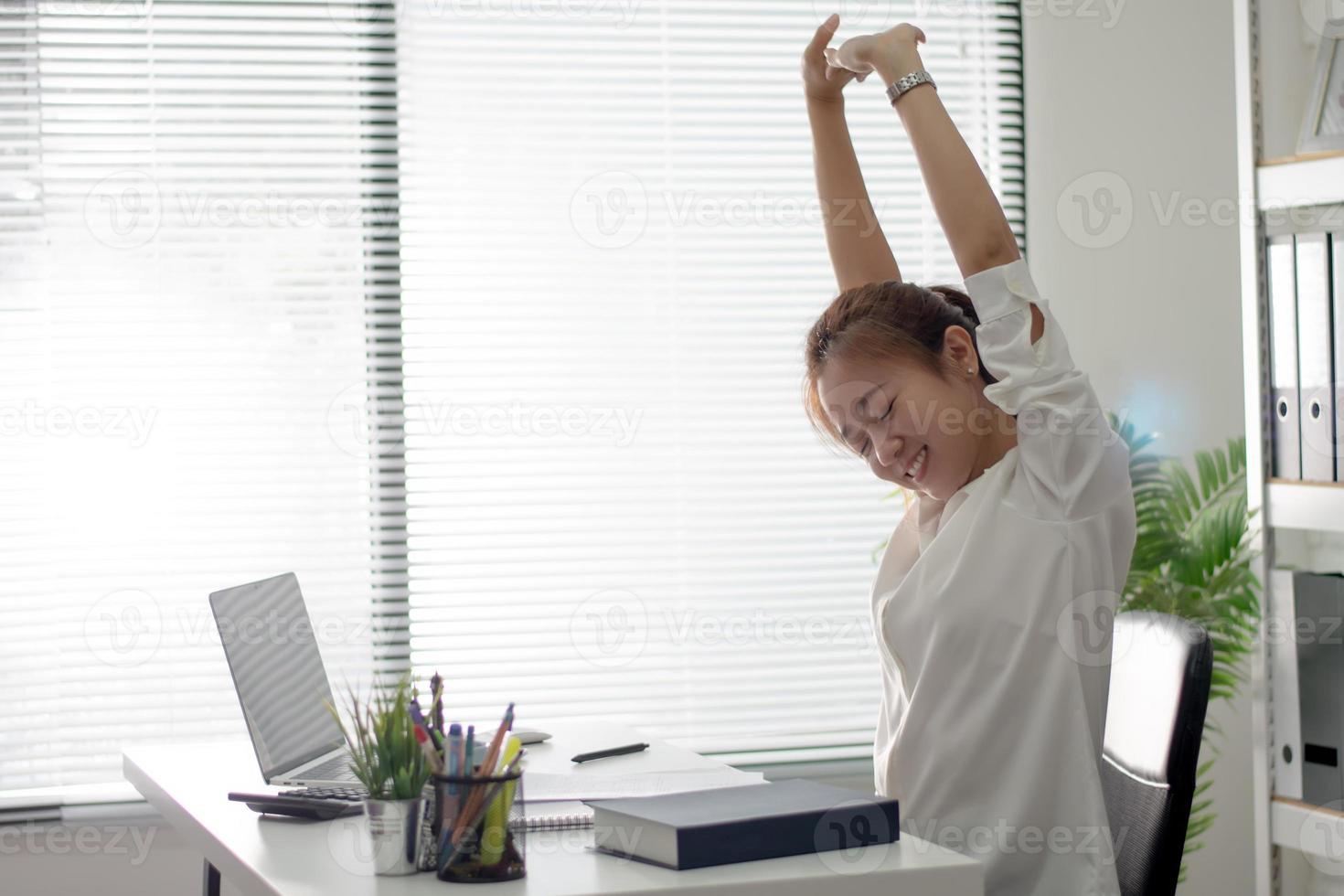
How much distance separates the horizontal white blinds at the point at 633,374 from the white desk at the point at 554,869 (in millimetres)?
1441

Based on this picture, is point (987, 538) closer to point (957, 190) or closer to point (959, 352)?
point (959, 352)

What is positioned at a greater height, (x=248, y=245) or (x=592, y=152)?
(x=592, y=152)

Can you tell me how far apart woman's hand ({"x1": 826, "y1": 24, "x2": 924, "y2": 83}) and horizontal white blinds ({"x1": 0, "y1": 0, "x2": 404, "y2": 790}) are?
5.61 ft

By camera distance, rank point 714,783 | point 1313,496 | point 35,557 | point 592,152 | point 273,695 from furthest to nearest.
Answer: point 592,152
point 35,557
point 1313,496
point 273,695
point 714,783

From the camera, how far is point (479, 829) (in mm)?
1286

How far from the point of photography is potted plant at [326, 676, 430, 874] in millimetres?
1313

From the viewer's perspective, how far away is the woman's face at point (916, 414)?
1556mm

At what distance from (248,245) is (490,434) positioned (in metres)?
0.70

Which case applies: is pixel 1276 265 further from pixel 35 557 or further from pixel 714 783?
pixel 35 557

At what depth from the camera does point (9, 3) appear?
117 inches

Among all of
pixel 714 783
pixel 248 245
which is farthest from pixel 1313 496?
Result: pixel 248 245

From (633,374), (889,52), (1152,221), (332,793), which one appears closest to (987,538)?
(889,52)

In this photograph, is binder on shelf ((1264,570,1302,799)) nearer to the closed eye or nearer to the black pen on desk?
the closed eye

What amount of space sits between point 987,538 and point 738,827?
450 millimetres
